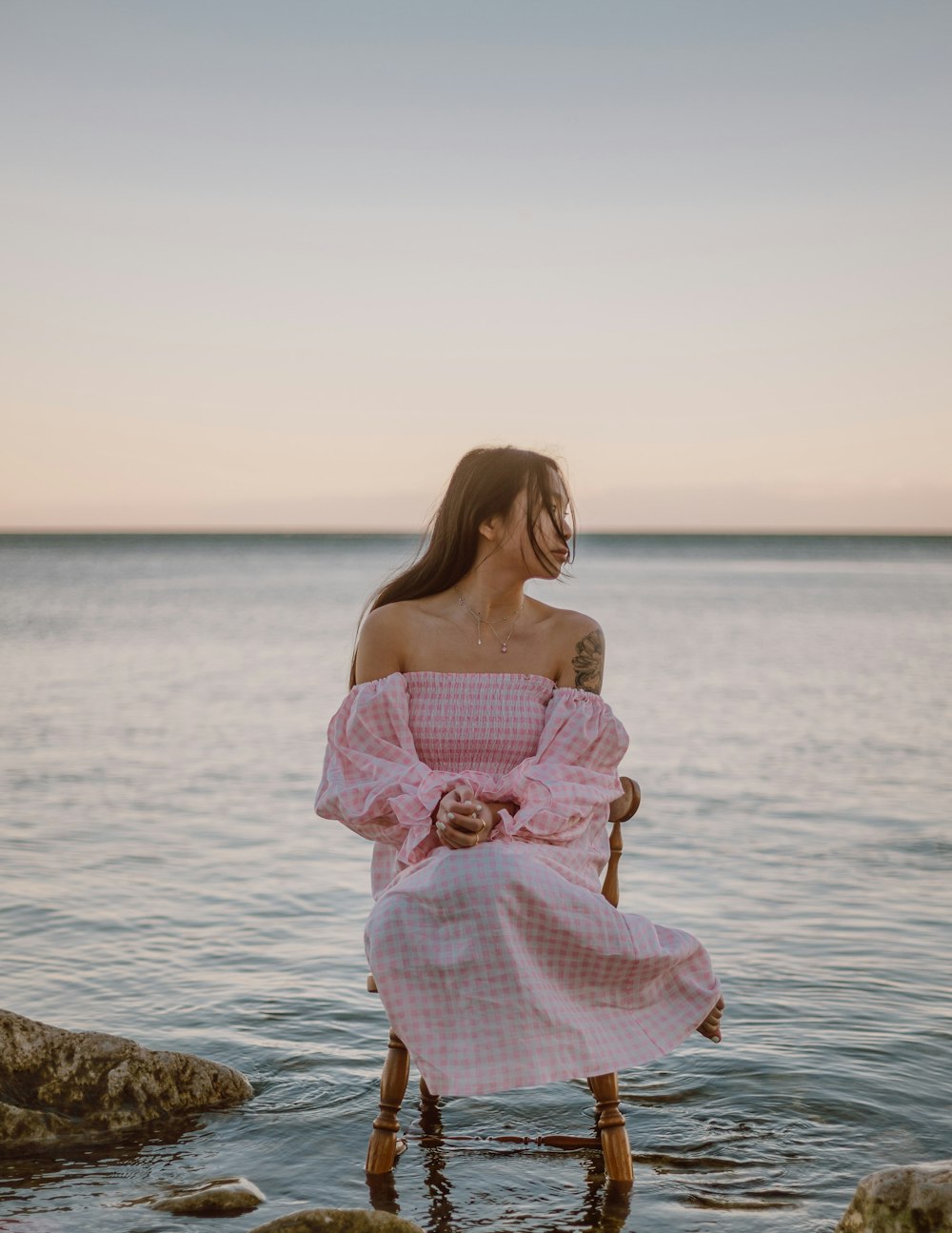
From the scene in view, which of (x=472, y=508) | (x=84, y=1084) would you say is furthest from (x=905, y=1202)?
(x=84, y=1084)

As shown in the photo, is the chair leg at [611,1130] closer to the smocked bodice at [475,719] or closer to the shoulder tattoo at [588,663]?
the smocked bodice at [475,719]

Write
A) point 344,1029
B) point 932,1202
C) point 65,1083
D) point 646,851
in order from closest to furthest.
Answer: point 932,1202 → point 65,1083 → point 344,1029 → point 646,851

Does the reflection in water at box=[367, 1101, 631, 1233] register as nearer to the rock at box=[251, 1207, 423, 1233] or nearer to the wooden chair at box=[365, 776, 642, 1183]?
the wooden chair at box=[365, 776, 642, 1183]

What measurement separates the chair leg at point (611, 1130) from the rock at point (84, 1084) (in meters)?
1.58

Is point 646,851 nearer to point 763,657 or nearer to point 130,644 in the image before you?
point 763,657

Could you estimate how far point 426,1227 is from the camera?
400 centimetres

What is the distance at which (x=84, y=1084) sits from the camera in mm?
4891

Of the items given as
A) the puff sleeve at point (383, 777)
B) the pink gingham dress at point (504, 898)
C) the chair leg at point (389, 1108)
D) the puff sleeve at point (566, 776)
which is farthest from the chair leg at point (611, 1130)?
the puff sleeve at point (383, 777)

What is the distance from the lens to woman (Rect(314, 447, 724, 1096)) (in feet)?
13.0

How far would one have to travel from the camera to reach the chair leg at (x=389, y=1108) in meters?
4.26

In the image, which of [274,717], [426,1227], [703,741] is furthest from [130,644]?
[426,1227]

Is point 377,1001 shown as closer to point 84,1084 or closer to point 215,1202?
point 84,1084

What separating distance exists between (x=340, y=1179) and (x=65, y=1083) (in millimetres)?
1141

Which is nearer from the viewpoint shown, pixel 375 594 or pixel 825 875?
pixel 375 594
